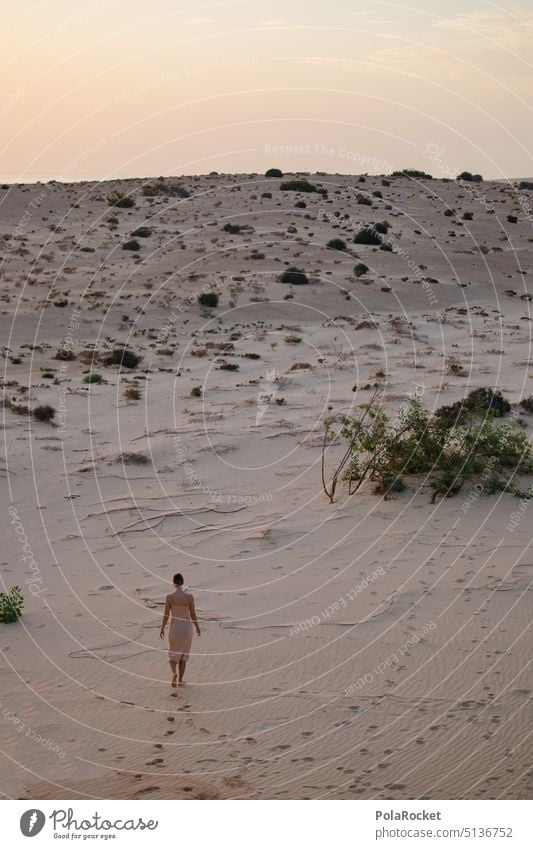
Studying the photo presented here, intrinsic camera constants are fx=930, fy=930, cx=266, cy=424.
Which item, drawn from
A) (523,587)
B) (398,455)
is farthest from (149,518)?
(523,587)

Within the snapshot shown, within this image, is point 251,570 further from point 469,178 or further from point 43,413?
point 469,178

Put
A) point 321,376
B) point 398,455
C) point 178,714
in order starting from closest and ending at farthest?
1. point 178,714
2. point 398,455
3. point 321,376

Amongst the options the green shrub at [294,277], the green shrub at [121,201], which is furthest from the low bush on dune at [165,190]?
the green shrub at [294,277]

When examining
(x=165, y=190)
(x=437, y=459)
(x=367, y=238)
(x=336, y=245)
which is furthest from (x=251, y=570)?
(x=165, y=190)

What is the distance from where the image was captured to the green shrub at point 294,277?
42647 mm

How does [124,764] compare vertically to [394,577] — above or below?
below

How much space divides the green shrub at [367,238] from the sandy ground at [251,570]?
12684 mm

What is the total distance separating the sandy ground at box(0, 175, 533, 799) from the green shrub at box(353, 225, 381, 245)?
12.7m

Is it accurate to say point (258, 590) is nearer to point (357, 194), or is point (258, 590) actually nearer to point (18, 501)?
point (18, 501)

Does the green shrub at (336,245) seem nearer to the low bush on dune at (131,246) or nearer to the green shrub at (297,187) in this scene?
the low bush on dune at (131,246)

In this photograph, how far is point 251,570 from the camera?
49.9 ft

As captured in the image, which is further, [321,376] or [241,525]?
[321,376]

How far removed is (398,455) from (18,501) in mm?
7645

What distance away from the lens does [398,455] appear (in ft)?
61.0
